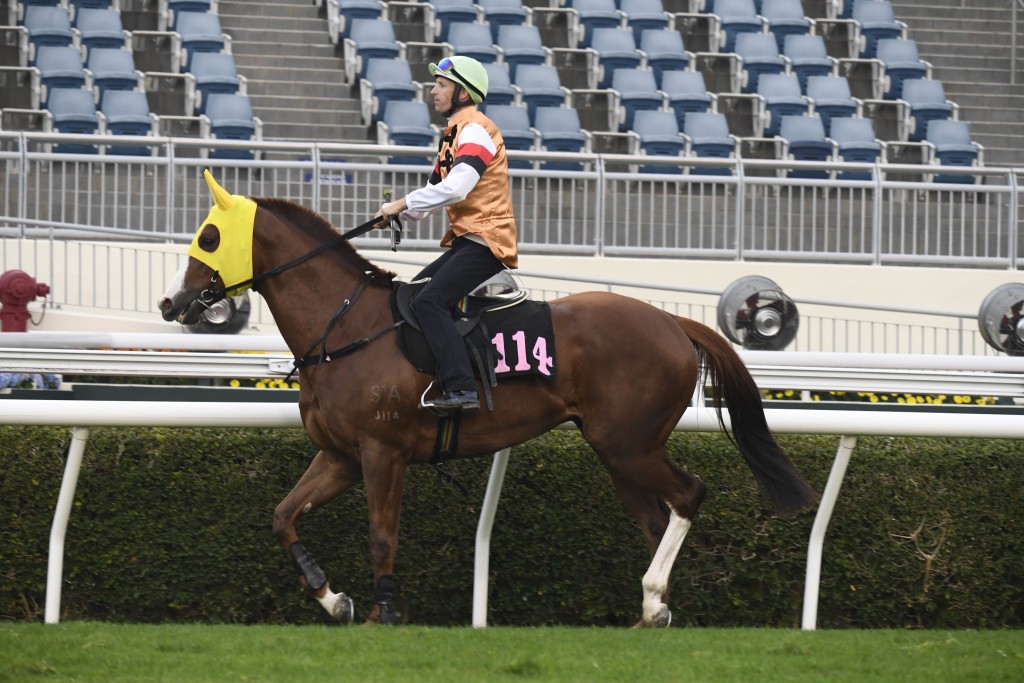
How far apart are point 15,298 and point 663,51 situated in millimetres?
9649

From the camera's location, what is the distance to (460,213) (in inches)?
234

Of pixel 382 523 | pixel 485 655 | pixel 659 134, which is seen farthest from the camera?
pixel 659 134

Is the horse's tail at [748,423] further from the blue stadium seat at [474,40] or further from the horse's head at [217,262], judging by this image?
the blue stadium seat at [474,40]

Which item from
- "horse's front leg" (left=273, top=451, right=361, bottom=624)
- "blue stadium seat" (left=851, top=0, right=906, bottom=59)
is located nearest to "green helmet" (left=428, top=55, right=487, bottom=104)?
"horse's front leg" (left=273, top=451, right=361, bottom=624)

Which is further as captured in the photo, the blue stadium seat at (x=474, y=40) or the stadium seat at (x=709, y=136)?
the blue stadium seat at (x=474, y=40)

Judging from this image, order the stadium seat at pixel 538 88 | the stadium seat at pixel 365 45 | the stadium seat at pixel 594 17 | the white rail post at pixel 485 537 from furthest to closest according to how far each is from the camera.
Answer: the stadium seat at pixel 594 17
the stadium seat at pixel 365 45
the stadium seat at pixel 538 88
the white rail post at pixel 485 537

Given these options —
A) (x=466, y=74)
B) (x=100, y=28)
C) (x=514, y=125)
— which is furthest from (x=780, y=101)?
(x=466, y=74)

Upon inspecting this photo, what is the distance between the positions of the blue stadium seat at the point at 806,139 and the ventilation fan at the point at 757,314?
20.3 feet

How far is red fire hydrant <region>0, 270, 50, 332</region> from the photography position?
11273 mm

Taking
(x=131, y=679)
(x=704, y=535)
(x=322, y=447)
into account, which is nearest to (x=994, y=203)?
(x=704, y=535)

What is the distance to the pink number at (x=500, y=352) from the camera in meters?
5.73

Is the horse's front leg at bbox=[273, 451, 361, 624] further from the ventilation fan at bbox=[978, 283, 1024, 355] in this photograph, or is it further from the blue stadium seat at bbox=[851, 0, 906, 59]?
the blue stadium seat at bbox=[851, 0, 906, 59]

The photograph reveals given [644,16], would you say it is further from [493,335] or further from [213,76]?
Answer: [493,335]

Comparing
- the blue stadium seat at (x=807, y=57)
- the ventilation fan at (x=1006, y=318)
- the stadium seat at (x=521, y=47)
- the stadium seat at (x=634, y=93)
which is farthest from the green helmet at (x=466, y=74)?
the blue stadium seat at (x=807, y=57)
